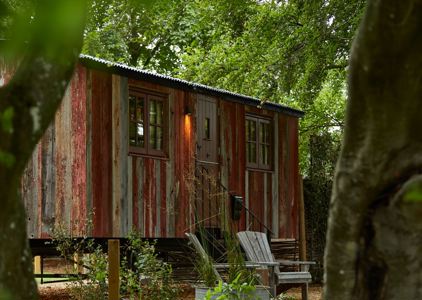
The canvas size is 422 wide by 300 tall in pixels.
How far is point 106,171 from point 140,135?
2.81ft

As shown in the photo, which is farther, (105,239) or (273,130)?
(273,130)

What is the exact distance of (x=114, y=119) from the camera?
11.2 meters

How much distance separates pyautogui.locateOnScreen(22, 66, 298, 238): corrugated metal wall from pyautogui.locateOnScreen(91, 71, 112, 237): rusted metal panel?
12 millimetres

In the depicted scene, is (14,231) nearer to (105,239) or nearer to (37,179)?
(37,179)

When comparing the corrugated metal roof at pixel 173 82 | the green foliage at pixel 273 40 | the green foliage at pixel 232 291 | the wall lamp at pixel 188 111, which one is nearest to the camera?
the green foliage at pixel 232 291

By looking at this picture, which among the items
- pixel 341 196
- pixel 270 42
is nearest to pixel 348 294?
pixel 341 196

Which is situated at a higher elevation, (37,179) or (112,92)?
(112,92)

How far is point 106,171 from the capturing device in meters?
11.0

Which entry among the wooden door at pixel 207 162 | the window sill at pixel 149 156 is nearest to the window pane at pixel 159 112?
the window sill at pixel 149 156

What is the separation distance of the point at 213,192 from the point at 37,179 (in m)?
3.28

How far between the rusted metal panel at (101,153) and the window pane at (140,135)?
543 mm

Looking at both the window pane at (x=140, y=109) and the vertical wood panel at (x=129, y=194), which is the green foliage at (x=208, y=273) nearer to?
the vertical wood panel at (x=129, y=194)

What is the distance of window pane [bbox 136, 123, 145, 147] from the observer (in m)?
11.6

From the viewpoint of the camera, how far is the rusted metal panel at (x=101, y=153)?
A: 35.6 ft
